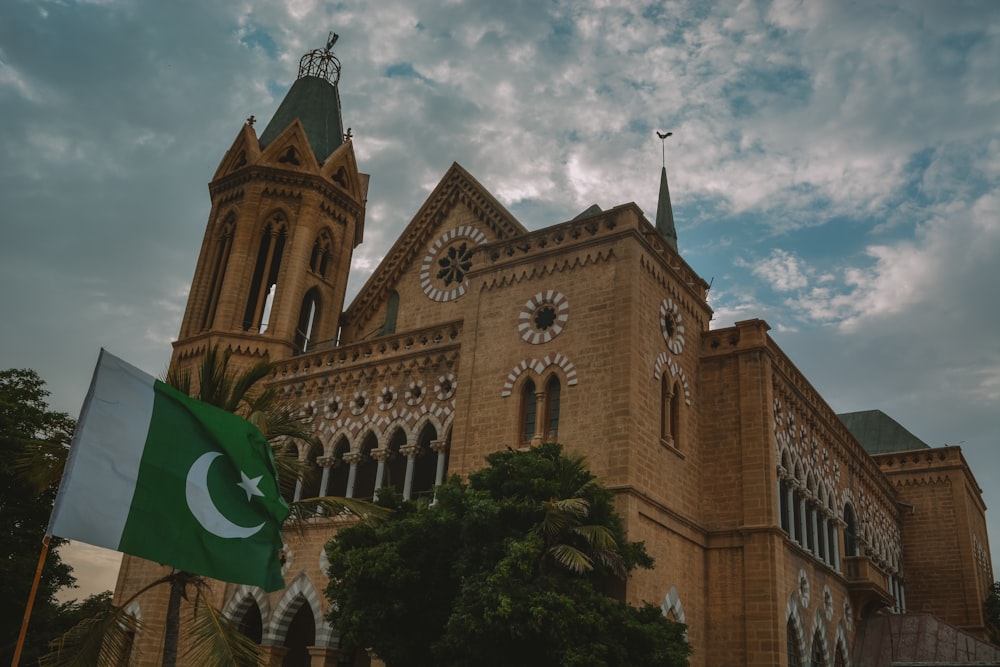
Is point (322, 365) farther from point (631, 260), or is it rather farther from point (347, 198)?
point (631, 260)

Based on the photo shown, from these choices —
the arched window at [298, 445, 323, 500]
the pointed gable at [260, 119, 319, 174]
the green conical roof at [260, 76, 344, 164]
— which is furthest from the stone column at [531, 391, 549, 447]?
the green conical roof at [260, 76, 344, 164]

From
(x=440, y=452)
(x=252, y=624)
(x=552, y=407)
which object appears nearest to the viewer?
(x=552, y=407)

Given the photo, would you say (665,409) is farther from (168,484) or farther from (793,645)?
(168,484)

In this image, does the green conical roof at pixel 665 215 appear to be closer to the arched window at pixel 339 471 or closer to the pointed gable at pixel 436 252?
the pointed gable at pixel 436 252

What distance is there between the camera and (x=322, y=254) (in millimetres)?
29578

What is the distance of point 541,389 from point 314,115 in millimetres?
16555

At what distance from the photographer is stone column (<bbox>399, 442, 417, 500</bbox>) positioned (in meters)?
21.2

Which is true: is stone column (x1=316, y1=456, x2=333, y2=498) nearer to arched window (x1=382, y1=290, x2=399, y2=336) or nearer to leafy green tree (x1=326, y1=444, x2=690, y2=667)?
arched window (x1=382, y1=290, x2=399, y2=336)

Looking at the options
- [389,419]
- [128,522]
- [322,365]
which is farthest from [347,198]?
[128,522]

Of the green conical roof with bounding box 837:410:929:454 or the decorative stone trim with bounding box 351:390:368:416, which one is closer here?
the decorative stone trim with bounding box 351:390:368:416

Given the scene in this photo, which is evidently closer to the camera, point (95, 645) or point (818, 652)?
point (95, 645)

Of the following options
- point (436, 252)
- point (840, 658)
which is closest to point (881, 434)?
point (840, 658)

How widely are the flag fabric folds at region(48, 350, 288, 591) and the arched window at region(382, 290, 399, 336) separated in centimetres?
1777

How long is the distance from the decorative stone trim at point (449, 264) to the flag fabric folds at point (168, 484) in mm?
16737
